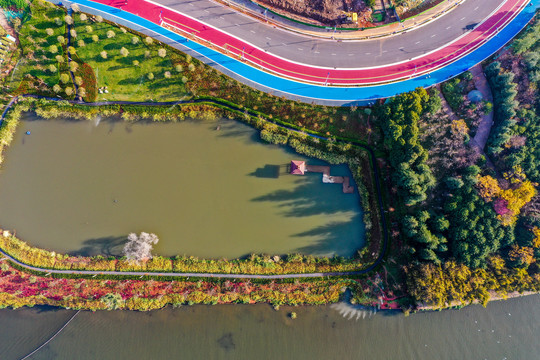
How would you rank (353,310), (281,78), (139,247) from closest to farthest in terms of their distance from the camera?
(139,247)
(353,310)
(281,78)

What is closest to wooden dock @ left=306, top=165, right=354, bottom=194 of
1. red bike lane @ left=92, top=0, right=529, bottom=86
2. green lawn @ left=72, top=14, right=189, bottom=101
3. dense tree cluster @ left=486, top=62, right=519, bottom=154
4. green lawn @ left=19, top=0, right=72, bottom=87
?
red bike lane @ left=92, top=0, right=529, bottom=86

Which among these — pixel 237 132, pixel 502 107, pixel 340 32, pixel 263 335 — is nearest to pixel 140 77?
pixel 237 132

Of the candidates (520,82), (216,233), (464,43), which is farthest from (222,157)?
(520,82)

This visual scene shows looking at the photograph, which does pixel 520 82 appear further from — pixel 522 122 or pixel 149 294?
pixel 149 294

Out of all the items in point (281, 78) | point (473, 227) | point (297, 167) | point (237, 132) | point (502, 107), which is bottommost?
point (297, 167)

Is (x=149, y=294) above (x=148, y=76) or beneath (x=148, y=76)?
beneath

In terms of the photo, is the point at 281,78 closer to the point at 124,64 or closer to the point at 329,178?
the point at 329,178
